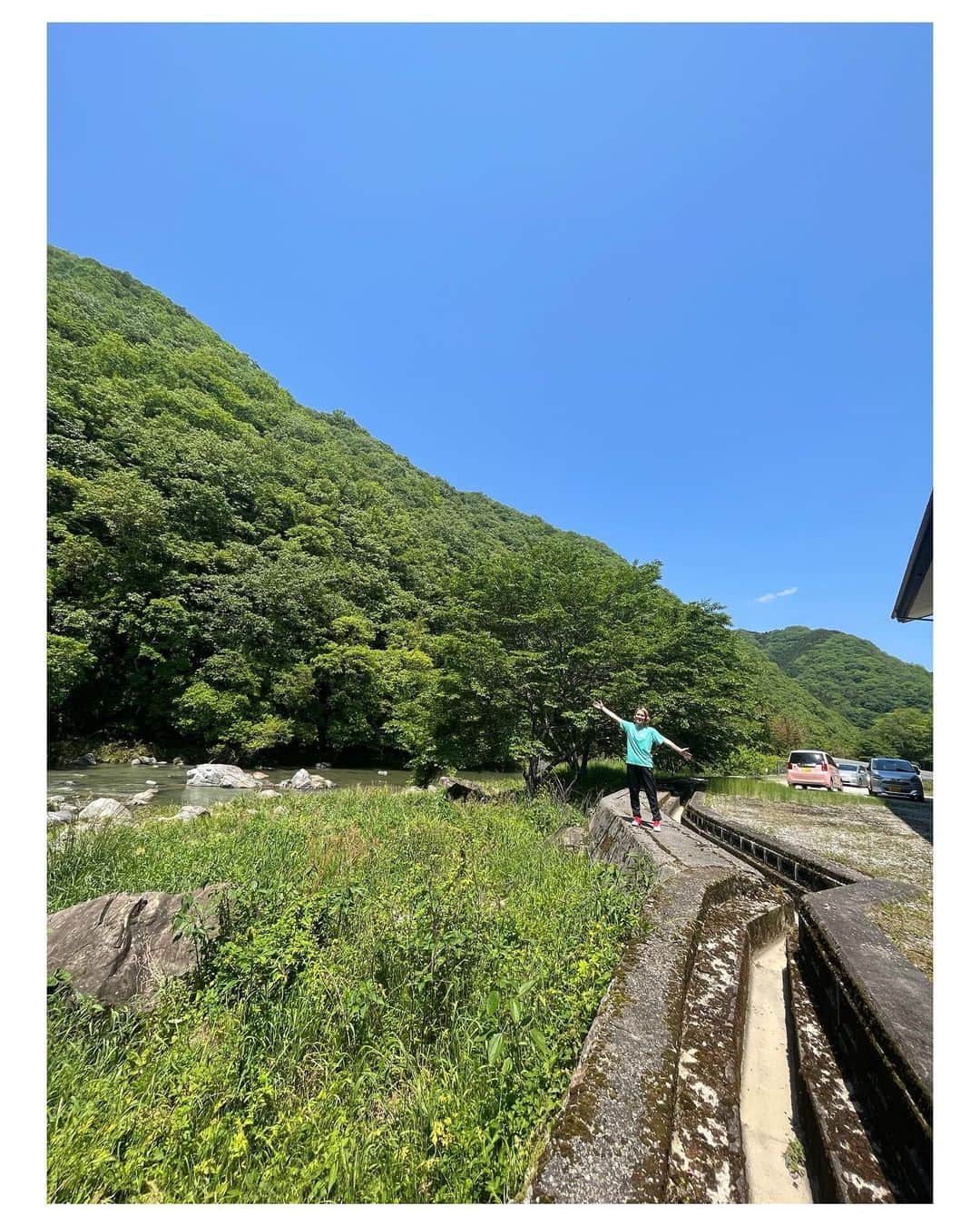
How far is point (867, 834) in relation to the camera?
265 inches

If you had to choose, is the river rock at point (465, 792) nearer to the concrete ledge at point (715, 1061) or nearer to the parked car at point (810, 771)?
the concrete ledge at point (715, 1061)

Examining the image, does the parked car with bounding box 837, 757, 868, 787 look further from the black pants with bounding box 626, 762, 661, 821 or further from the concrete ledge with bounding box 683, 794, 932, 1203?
the concrete ledge with bounding box 683, 794, 932, 1203

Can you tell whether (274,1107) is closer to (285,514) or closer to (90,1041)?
(90,1041)

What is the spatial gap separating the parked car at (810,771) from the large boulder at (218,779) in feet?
64.0

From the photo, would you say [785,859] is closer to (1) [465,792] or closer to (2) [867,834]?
(2) [867,834]

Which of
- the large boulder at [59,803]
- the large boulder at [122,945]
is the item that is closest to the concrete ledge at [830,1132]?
the large boulder at [122,945]

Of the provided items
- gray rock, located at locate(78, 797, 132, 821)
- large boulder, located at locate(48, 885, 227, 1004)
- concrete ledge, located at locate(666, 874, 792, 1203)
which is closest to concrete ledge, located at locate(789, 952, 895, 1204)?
concrete ledge, located at locate(666, 874, 792, 1203)

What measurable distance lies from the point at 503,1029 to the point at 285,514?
114 ft

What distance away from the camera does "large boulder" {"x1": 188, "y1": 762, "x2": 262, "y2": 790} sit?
55.8 feet

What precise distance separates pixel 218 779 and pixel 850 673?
85301mm

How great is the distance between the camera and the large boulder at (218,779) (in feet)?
55.8

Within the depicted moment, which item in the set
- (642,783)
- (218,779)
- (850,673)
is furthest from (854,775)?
(850,673)

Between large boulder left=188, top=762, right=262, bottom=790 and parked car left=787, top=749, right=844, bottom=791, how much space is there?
19517mm

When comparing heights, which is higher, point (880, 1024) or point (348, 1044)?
point (880, 1024)
